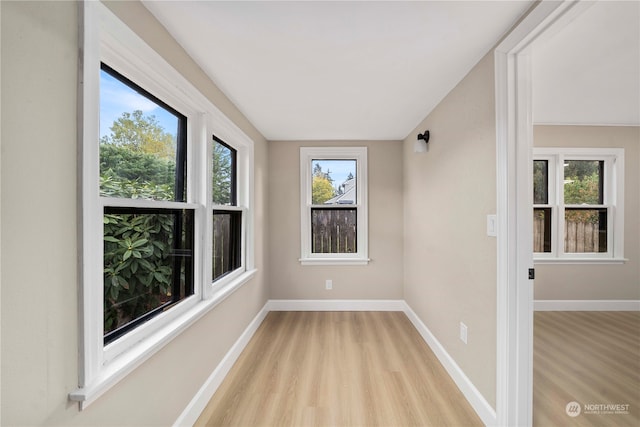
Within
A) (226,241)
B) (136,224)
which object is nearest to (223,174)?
(226,241)

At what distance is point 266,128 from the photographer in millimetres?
3102

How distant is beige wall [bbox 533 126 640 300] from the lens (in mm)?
3426

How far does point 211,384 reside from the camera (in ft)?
6.07

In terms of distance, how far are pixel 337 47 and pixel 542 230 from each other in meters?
3.79

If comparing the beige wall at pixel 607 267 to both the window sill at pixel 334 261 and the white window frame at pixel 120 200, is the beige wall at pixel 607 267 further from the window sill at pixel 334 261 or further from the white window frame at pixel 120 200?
the white window frame at pixel 120 200

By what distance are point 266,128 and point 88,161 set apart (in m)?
2.35

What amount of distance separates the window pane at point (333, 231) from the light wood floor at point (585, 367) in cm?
221

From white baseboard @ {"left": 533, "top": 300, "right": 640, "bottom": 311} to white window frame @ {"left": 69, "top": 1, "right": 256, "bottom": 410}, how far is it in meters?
4.01

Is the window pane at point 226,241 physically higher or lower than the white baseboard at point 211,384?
higher

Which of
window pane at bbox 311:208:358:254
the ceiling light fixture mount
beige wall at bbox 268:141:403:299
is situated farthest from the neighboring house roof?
the ceiling light fixture mount

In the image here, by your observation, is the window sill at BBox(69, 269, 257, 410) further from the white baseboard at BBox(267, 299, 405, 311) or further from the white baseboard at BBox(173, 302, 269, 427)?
the white baseboard at BBox(267, 299, 405, 311)

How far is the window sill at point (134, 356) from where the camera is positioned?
0.90 meters

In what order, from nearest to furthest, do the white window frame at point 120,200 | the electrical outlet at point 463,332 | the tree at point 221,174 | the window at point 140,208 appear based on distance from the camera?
the white window frame at point 120,200 < the window at point 140,208 < the electrical outlet at point 463,332 < the tree at point 221,174

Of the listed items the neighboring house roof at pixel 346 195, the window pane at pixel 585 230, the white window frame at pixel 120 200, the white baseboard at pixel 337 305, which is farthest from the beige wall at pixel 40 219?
the window pane at pixel 585 230
